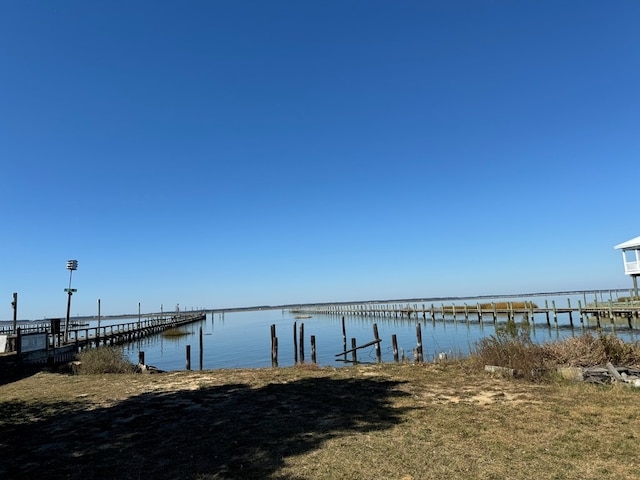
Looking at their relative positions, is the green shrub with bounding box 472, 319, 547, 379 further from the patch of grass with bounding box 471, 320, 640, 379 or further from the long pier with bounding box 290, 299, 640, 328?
the long pier with bounding box 290, 299, 640, 328

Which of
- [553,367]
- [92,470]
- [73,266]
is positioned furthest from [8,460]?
[73,266]

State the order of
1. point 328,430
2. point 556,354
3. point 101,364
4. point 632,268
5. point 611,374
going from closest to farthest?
point 328,430 < point 611,374 < point 556,354 < point 101,364 < point 632,268

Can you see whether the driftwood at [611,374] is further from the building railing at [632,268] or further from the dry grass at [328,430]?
the building railing at [632,268]

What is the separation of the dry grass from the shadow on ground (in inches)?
1.1

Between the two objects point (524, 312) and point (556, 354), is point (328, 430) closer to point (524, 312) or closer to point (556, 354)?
Result: point (556, 354)

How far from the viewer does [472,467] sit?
6035 millimetres

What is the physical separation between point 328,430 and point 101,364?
13.7 m

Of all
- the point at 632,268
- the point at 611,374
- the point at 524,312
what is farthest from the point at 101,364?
the point at 524,312

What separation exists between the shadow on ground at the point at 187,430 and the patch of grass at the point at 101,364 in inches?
240

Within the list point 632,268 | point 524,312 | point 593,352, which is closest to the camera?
point 593,352

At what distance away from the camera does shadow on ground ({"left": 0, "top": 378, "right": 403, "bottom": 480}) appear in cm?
646

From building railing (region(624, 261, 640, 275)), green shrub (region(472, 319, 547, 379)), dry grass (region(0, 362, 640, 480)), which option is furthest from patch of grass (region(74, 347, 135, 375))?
building railing (region(624, 261, 640, 275))

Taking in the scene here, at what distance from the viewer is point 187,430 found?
843cm

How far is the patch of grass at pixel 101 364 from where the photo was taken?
58.0ft
